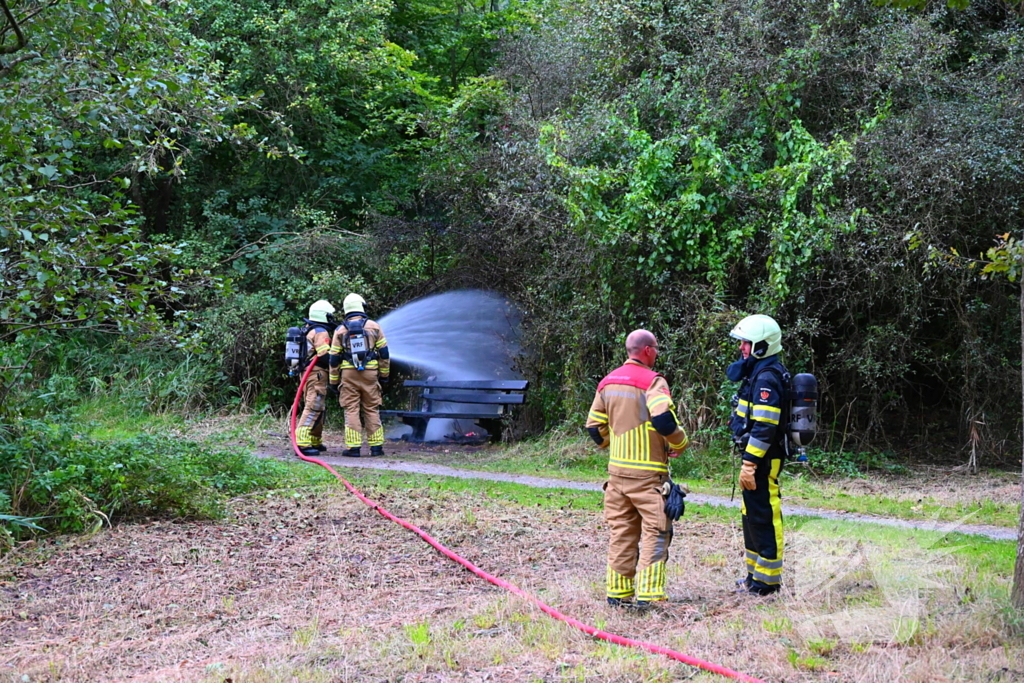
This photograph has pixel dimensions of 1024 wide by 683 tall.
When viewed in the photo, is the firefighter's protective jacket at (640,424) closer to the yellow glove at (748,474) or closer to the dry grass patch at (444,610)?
the yellow glove at (748,474)

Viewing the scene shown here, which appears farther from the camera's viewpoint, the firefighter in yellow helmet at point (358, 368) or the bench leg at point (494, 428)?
the bench leg at point (494, 428)

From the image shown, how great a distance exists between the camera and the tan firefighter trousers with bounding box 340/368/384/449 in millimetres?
12734

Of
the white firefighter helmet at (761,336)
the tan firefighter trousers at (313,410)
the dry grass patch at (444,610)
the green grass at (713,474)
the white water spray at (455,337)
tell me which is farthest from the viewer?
the white water spray at (455,337)

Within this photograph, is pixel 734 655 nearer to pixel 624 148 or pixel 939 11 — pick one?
pixel 624 148

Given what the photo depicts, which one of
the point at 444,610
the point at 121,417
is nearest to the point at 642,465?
the point at 444,610

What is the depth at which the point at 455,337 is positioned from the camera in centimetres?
1620

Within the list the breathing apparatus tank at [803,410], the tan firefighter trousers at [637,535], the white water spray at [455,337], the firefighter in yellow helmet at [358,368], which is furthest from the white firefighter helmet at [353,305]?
the breathing apparatus tank at [803,410]

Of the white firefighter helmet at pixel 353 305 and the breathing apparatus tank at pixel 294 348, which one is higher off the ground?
the white firefighter helmet at pixel 353 305

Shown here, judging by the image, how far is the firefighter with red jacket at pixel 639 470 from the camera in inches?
230

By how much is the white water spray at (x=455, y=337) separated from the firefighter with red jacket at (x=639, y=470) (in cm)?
908

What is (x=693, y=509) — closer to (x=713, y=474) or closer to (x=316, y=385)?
(x=713, y=474)

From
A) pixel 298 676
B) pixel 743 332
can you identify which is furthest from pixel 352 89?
pixel 298 676

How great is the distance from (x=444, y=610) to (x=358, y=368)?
22.3ft

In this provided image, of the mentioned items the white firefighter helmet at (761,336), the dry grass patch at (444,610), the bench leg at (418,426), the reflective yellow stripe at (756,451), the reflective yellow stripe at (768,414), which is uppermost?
the white firefighter helmet at (761,336)
